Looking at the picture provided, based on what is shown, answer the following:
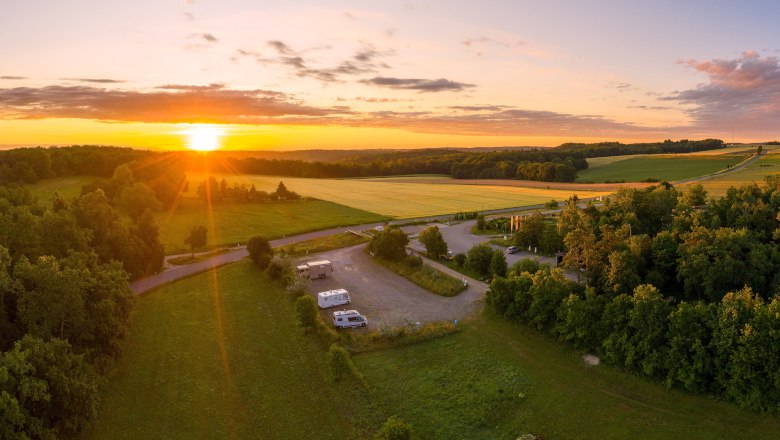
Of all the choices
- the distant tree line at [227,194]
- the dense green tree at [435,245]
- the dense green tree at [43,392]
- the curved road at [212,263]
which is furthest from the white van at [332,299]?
the distant tree line at [227,194]

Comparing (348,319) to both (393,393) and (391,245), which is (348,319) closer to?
(393,393)

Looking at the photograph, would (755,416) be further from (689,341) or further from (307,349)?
(307,349)

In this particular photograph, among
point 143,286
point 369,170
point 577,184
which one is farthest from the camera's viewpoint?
point 369,170

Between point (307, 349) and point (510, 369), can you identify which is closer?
point (510, 369)

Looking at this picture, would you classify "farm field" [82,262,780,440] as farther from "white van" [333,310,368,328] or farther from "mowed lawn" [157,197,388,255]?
"mowed lawn" [157,197,388,255]

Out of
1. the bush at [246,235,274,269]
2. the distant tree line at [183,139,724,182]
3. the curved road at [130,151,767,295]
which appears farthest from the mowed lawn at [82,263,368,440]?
the distant tree line at [183,139,724,182]

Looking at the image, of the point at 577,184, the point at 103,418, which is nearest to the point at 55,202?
the point at 103,418
